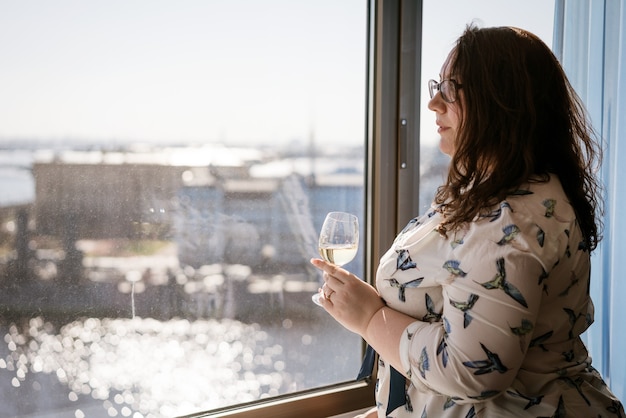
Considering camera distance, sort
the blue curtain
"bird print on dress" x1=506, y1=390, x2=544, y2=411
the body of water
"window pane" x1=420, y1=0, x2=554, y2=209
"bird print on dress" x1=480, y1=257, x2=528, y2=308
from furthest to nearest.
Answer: "window pane" x1=420, y1=0, x2=554, y2=209 → the blue curtain → the body of water → "bird print on dress" x1=506, y1=390, x2=544, y2=411 → "bird print on dress" x1=480, y1=257, x2=528, y2=308

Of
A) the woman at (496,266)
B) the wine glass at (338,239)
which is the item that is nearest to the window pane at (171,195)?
the wine glass at (338,239)

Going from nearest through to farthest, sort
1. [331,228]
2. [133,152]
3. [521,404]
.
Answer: [521,404] < [331,228] < [133,152]

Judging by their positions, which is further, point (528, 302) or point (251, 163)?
point (251, 163)

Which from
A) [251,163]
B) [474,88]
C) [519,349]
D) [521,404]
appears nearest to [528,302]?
[519,349]

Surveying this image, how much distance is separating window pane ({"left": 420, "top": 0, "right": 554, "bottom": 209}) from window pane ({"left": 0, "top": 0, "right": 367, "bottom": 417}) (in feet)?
0.78

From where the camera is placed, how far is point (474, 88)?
1.18m

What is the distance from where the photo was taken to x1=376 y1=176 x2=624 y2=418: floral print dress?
3.33ft

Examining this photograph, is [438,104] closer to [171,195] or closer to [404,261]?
[404,261]

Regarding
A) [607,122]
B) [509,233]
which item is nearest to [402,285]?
[509,233]

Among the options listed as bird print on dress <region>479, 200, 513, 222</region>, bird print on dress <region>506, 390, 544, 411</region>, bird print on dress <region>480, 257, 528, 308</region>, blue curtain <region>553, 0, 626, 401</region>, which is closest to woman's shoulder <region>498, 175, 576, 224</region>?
bird print on dress <region>479, 200, 513, 222</region>

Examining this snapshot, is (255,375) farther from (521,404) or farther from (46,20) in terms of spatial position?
(46,20)

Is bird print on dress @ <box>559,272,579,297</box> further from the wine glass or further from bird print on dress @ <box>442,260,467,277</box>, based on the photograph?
the wine glass

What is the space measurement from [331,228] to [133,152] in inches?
23.3

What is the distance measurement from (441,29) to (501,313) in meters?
1.36
